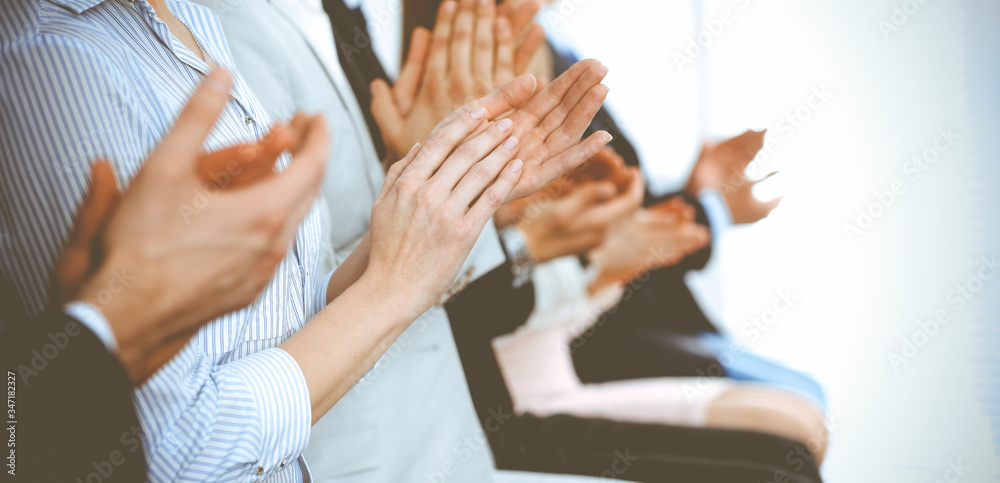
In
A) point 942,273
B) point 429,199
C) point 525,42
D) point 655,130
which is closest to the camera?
point 429,199

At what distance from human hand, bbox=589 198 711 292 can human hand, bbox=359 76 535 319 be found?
3.48 ft

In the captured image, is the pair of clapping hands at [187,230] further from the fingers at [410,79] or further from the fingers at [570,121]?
the fingers at [410,79]

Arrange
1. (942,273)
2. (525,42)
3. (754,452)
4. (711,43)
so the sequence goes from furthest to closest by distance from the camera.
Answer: (711,43) → (942,273) → (525,42) → (754,452)

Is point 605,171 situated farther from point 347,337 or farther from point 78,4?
point 78,4

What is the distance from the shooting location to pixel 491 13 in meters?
1.13

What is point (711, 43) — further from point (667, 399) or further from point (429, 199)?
point (429, 199)

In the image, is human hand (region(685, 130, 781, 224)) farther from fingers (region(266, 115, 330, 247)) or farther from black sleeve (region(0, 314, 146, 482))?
black sleeve (region(0, 314, 146, 482))

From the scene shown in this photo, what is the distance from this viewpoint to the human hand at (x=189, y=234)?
367 mm

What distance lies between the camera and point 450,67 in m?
1.16

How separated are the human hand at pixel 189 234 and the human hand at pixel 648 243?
133 centimetres

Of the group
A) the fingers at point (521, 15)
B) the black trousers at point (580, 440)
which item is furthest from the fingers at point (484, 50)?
the black trousers at point (580, 440)

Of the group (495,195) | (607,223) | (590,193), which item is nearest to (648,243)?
(607,223)

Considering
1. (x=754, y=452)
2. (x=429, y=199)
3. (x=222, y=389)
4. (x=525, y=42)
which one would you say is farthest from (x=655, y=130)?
(x=222, y=389)

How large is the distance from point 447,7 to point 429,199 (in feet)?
2.45
